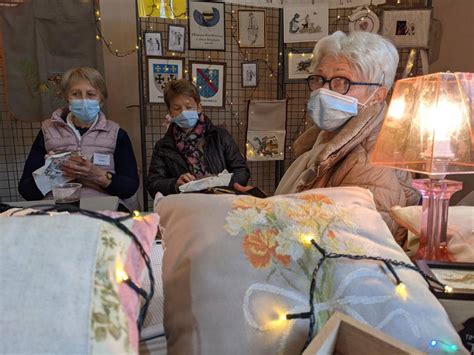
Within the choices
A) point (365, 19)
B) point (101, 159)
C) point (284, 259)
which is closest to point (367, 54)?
point (284, 259)

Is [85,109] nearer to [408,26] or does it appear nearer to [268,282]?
[268,282]

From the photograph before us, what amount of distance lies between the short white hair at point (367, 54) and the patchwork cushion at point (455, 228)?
51cm

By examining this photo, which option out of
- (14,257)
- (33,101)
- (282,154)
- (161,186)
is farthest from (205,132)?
(14,257)

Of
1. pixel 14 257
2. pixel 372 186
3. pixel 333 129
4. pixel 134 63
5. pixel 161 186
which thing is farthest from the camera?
pixel 134 63

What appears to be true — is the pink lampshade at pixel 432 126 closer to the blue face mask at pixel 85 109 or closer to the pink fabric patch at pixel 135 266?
the pink fabric patch at pixel 135 266

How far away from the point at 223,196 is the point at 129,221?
0.22m

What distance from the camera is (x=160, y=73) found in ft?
8.14

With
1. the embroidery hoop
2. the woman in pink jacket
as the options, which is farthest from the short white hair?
the embroidery hoop

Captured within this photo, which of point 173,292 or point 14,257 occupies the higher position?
point 14,257

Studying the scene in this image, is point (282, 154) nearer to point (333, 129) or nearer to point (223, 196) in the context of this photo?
point (333, 129)

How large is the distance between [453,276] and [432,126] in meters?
0.29

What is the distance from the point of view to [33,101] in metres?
2.27

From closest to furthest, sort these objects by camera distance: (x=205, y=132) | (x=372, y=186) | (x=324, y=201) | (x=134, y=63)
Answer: (x=324, y=201) → (x=372, y=186) → (x=205, y=132) → (x=134, y=63)

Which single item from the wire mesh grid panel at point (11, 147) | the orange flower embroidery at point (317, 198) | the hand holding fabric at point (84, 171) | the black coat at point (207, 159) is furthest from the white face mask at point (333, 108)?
the wire mesh grid panel at point (11, 147)
